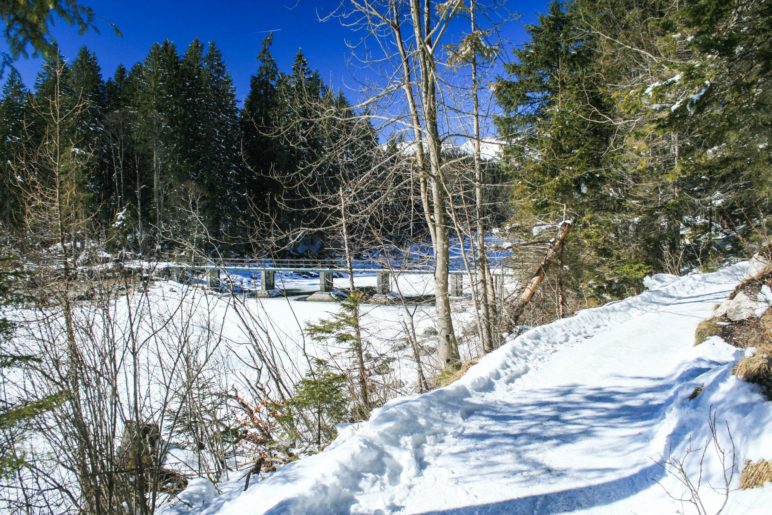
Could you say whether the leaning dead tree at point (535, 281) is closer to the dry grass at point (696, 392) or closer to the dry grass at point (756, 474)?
the dry grass at point (696, 392)

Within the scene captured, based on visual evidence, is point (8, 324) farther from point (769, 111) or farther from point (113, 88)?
point (113, 88)

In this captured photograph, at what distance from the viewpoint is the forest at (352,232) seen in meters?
3.56

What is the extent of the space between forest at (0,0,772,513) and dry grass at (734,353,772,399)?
2.95 m

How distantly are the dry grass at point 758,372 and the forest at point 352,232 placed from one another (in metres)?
2.95

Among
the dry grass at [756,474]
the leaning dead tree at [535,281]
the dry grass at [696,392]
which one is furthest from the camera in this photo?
the leaning dead tree at [535,281]

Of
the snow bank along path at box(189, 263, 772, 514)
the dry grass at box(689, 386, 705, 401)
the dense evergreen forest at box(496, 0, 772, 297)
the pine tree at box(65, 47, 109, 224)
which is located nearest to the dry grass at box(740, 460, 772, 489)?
the snow bank along path at box(189, 263, 772, 514)

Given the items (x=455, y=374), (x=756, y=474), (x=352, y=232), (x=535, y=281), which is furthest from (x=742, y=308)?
(x=352, y=232)

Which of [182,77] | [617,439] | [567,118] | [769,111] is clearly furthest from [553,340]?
[182,77]

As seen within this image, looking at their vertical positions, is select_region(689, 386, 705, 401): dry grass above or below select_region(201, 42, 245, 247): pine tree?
below

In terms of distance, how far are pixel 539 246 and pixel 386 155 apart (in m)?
6.16

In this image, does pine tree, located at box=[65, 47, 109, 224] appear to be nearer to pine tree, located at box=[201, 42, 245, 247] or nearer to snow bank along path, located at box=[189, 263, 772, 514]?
pine tree, located at box=[201, 42, 245, 247]

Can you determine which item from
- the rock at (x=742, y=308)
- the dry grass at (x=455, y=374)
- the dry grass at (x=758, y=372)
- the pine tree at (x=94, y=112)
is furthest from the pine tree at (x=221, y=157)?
the dry grass at (x=758, y=372)

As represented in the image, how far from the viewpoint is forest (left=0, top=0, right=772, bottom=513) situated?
356cm

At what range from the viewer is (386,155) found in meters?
7.10
